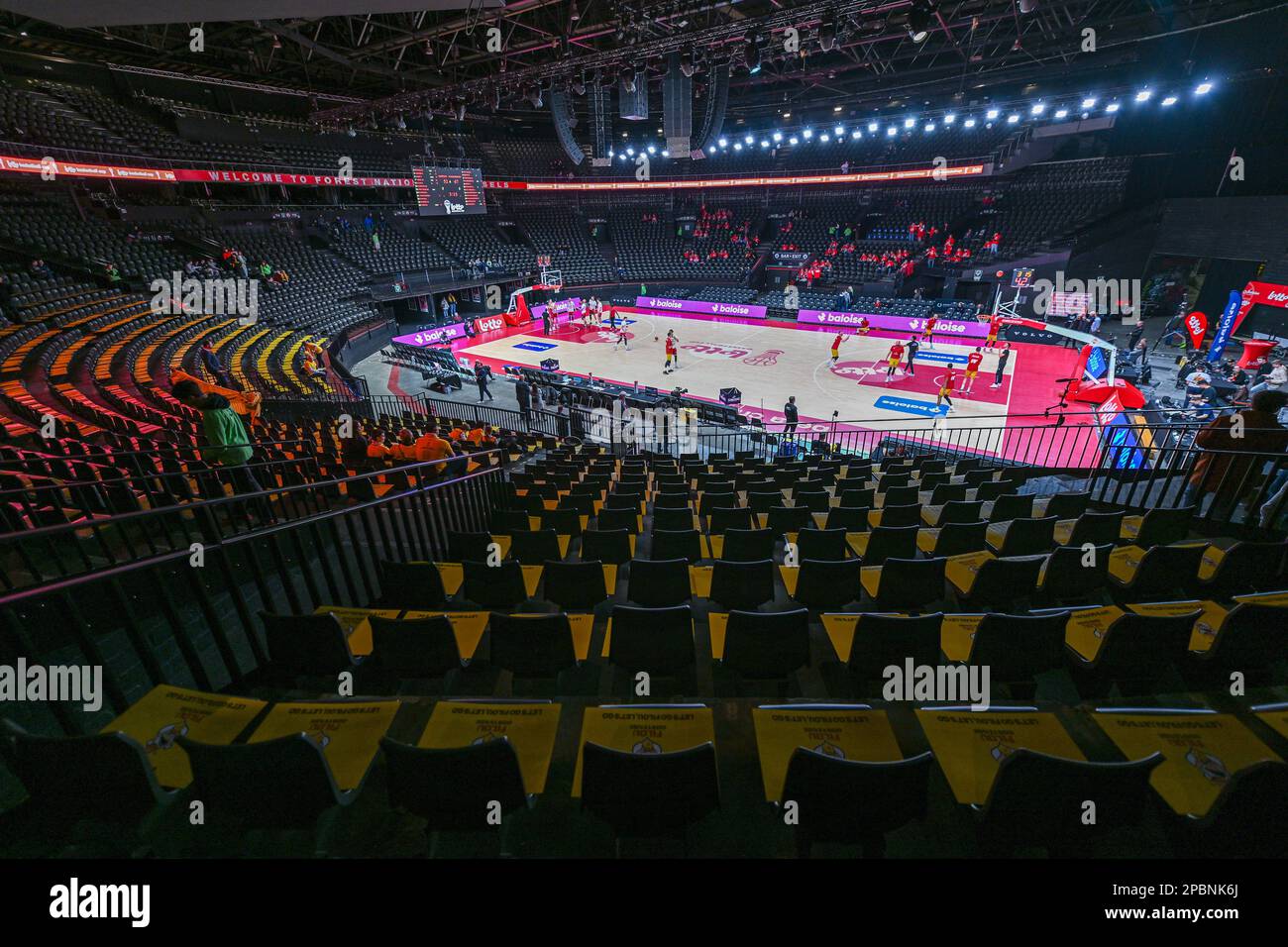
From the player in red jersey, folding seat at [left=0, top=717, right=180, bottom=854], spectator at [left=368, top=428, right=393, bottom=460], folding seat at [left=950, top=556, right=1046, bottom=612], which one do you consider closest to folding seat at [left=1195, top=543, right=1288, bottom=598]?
folding seat at [left=950, top=556, right=1046, bottom=612]

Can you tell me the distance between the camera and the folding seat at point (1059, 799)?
7.07ft

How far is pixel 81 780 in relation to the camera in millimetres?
2238

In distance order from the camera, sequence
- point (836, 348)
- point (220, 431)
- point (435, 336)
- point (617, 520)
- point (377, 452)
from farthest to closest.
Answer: point (435, 336) → point (836, 348) → point (377, 452) → point (617, 520) → point (220, 431)

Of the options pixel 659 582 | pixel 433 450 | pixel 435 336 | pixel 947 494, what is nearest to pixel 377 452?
pixel 433 450

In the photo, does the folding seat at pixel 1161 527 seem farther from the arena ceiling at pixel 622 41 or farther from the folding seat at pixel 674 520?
the arena ceiling at pixel 622 41

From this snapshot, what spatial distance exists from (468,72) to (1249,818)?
36.3 metres

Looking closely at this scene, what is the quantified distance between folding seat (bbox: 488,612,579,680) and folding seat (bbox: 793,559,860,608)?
204 centimetres

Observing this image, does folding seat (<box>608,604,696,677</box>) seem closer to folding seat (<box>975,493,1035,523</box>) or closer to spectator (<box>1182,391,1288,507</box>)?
folding seat (<box>975,493,1035,523</box>)

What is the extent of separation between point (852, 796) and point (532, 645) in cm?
211

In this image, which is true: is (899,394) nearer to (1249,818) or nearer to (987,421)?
(987,421)

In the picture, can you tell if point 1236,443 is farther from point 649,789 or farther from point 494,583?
point 494,583

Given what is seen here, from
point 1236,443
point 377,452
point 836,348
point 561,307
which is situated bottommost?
point 377,452

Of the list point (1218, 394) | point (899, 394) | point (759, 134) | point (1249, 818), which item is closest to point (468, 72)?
point (759, 134)

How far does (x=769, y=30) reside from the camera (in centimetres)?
1534
